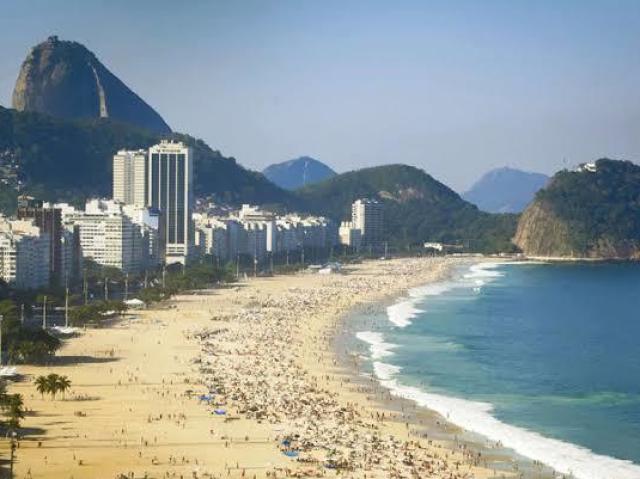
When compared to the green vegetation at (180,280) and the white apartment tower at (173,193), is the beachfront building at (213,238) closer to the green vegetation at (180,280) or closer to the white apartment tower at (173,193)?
the white apartment tower at (173,193)

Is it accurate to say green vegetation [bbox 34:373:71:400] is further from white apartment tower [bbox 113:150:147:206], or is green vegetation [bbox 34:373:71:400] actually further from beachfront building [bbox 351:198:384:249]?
beachfront building [bbox 351:198:384:249]

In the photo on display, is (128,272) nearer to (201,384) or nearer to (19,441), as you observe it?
(201,384)

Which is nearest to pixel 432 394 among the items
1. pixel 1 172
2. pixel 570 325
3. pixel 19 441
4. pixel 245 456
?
pixel 245 456

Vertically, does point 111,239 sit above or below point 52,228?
below

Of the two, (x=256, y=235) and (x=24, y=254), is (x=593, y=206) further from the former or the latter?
(x=24, y=254)

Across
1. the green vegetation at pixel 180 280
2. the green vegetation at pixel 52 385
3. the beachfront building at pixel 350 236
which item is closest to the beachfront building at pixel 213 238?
the green vegetation at pixel 180 280

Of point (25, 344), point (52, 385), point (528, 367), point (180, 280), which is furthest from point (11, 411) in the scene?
point (180, 280)
